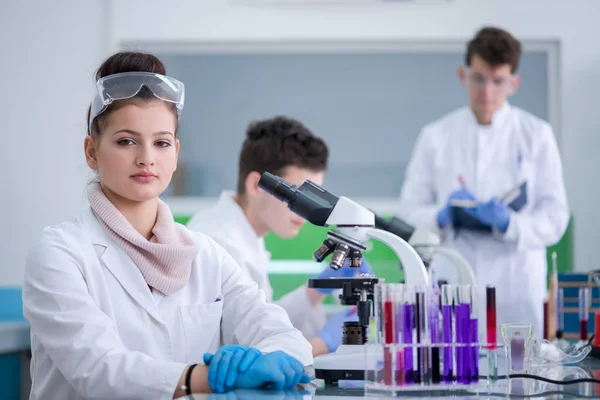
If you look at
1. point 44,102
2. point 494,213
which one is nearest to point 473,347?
point 494,213

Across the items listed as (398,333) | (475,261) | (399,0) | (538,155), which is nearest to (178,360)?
(398,333)

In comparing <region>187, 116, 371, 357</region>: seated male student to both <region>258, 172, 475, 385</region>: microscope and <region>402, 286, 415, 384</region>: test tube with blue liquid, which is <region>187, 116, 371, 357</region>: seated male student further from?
<region>402, 286, 415, 384</region>: test tube with blue liquid

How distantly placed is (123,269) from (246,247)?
34.1 inches

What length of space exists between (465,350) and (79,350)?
0.67 meters

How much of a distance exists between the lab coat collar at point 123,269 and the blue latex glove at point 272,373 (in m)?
0.36

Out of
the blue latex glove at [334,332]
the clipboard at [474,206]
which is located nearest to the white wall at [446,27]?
the clipboard at [474,206]

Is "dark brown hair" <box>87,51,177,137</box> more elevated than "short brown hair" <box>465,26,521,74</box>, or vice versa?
"short brown hair" <box>465,26,521,74</box>

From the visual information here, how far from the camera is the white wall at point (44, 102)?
4.42m

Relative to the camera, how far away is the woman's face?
5.24ft

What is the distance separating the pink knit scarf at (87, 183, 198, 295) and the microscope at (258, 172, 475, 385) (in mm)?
288

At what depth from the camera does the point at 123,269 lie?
1591 millimetres

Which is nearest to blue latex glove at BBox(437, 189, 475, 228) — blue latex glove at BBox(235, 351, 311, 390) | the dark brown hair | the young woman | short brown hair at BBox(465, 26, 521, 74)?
short brown hair at BBox(465, 26, 521, 74)

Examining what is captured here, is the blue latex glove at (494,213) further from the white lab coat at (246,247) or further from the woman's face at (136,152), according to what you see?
the woman's face at (136,152)

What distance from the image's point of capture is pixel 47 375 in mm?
1534
